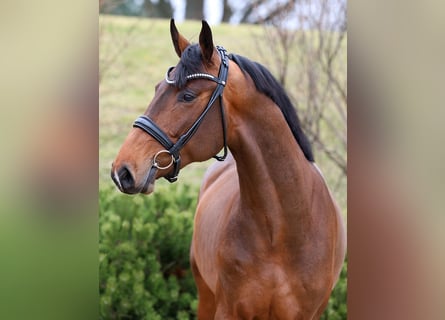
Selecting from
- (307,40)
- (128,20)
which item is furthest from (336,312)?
(128,20)

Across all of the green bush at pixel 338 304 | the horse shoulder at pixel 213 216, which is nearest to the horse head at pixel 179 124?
the horse shoulder at pixel 213 216

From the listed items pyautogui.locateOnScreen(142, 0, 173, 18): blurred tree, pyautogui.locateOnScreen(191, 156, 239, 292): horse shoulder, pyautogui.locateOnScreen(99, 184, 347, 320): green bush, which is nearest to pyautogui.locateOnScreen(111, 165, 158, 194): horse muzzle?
pyautogui.locateOnScreen(191, 156, 239, 292): horse shoulder

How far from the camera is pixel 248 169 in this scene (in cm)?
210

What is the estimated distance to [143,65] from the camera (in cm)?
531

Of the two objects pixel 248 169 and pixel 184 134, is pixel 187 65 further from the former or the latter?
pixel 248 169

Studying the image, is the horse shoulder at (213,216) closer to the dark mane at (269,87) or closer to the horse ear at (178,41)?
the dark mane at (269,87)

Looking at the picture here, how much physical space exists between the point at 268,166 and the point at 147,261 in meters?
2.06

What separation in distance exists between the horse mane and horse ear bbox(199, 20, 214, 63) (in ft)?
0.06

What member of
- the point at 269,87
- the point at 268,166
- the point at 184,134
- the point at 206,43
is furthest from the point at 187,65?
the point at 268,166

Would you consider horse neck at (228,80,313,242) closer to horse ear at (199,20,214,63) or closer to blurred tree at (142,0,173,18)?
horse ear at (199,20,214,63)
